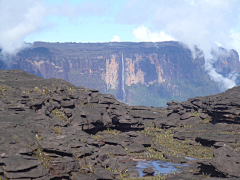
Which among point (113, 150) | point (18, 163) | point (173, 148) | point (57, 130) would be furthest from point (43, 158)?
point (173, 148)

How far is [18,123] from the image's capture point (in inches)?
1425

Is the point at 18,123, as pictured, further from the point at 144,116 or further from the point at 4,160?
the point at 144,116

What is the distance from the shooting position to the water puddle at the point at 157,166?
3725cm

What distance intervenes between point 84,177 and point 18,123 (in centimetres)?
1135

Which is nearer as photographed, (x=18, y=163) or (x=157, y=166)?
(x=18, y=163)

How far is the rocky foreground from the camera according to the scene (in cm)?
3034

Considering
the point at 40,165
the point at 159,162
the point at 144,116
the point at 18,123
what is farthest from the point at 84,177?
the point at 144,116

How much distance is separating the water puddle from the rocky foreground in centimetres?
127

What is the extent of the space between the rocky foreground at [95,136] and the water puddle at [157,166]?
1273mm

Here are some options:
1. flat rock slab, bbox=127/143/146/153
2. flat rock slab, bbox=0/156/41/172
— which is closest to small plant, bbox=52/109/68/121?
flat rock slab, bbox=127/143/146/153

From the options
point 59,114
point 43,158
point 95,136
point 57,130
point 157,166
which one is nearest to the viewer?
point 43,158

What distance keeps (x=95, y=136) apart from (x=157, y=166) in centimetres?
1467

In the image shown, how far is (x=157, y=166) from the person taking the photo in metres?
40.3

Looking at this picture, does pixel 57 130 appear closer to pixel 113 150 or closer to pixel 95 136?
pixel 113 150
